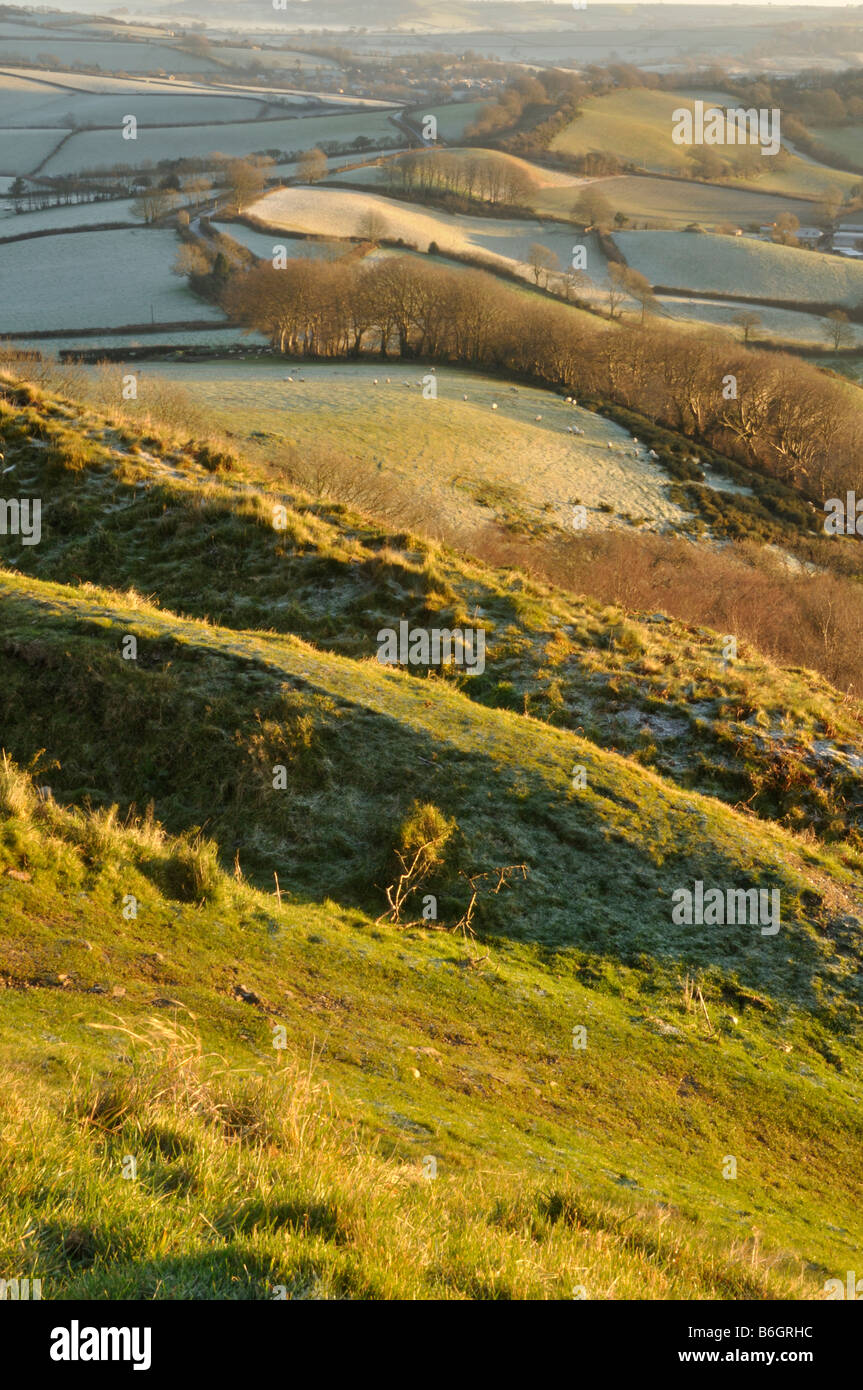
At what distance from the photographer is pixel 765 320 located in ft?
347

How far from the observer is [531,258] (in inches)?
4085

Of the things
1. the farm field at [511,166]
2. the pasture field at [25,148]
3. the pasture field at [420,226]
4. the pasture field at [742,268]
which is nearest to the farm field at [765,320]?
the pasture field at [742,268]

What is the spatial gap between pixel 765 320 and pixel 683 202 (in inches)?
2265

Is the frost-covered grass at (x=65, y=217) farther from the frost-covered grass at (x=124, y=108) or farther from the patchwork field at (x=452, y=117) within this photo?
the patchwork field at (x=452, y=117)

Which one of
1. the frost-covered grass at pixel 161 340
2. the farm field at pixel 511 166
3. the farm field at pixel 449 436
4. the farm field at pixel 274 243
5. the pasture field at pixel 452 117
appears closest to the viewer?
the farm field at pixel 449 436

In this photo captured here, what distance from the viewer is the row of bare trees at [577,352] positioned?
67438 mm

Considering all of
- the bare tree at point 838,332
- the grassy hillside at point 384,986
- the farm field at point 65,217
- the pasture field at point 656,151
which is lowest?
the grassy hillside at point 384,986

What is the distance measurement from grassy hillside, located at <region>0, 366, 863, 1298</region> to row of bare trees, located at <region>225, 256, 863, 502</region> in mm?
54424

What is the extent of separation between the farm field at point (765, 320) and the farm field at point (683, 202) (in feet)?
123

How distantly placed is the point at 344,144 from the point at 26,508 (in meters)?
161

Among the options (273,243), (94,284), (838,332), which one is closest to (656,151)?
(838,332)

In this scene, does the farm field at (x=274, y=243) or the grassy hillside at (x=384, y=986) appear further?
the farm field at (x=274, y=243)

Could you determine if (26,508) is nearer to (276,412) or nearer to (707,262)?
(276,412)
